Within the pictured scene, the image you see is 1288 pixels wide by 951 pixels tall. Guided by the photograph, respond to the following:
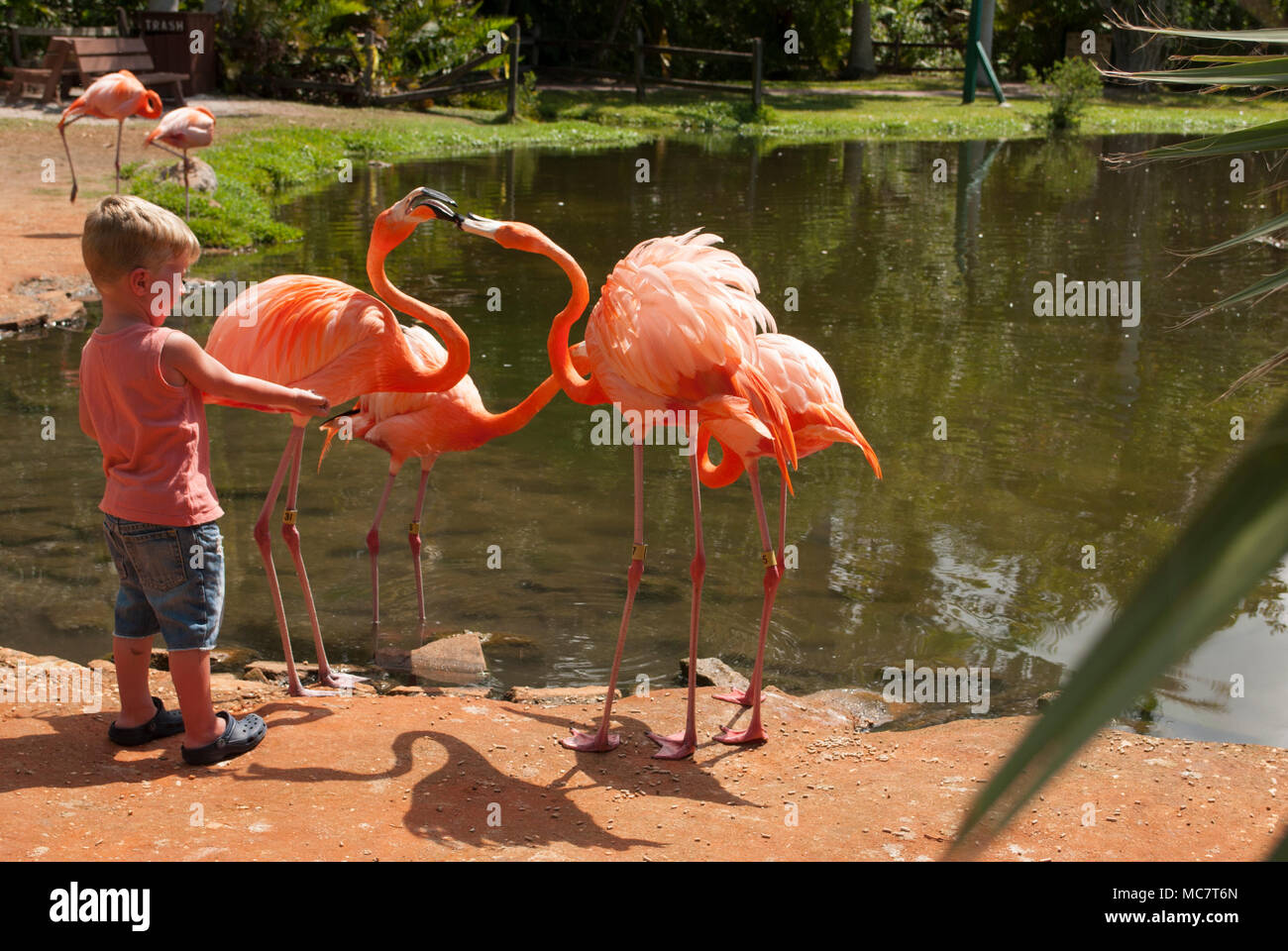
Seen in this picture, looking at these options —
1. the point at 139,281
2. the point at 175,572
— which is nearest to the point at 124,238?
the point at 139,281

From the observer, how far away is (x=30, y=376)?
885 centimetres

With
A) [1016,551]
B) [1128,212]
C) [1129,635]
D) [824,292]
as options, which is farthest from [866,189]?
[1129,635]

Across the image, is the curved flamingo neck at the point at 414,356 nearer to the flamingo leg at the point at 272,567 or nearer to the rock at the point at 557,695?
the flamingo leg at the point at 272,567

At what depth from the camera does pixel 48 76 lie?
1969 cm

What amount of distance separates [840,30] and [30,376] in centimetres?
3228

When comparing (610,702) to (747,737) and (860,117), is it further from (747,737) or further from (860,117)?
(860,117)

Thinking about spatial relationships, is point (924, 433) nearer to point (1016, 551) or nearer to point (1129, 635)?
point (1016, 551)

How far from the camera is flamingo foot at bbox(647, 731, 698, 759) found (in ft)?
14.1

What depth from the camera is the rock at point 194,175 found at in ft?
46.6

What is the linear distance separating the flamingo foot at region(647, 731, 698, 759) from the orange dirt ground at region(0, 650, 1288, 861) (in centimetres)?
4

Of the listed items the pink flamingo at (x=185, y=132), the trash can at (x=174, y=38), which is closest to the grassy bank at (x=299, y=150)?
the pink flamingo at (x=185, y=132)

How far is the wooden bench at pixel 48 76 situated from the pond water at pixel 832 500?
29.6 ft

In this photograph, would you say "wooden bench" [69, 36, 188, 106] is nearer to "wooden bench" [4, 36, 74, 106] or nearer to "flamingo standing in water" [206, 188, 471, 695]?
"wooden bench" [4, 36, 74, 106]

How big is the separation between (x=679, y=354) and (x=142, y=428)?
1770mm
